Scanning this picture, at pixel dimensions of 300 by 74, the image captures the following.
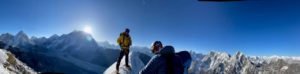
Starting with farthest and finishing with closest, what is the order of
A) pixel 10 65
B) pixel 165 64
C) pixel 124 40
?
pixel 124 40
pixel 10 65
pixel 165 64

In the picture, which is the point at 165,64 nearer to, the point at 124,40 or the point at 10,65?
the point at 10,65

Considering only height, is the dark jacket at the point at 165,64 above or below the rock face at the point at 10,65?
below

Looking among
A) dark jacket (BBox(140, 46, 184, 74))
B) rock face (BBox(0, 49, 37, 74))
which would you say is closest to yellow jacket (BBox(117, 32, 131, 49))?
rock face (BBox(0, 49, 37, 74))

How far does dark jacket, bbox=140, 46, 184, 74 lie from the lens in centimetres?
826

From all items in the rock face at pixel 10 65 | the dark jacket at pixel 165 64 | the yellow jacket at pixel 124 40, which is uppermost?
the yellow jacket at pixel 124 40

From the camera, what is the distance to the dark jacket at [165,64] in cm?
826

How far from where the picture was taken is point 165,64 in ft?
27.3

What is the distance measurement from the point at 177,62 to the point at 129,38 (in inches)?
537

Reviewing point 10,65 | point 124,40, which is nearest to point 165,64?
point 10,65

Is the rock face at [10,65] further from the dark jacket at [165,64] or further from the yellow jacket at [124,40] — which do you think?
the yellow jacket at [124,40]

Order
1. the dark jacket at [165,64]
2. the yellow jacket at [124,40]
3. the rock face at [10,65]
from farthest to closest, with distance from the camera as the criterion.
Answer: the yellow jacket at [124,40] → the rock face at [10,65] → the dark jacket at [165,64]

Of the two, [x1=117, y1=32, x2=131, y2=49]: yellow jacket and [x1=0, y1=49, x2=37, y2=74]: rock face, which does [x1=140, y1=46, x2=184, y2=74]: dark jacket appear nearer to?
[x1=0, y1=49, x2=37, y2=74]: rock face

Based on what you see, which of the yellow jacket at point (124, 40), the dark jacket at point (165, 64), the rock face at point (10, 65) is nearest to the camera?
the dark jacket at point (165, 64)

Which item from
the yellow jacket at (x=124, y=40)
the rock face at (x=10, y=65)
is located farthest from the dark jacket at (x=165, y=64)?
the yellow jacket at (x=124, y=40)
